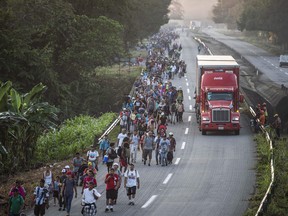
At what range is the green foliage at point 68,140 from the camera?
41.2m

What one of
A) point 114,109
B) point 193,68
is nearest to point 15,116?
point 114,109

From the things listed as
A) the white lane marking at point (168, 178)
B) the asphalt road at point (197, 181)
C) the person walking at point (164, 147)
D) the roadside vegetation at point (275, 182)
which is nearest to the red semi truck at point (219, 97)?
the asphalt road at point (197, 181)

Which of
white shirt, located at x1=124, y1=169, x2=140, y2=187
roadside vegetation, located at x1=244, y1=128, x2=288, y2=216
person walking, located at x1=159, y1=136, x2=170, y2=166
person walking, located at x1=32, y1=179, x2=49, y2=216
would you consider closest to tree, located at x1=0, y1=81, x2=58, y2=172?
person walking, located at x1=159, y1=136, x2=170, y2=166

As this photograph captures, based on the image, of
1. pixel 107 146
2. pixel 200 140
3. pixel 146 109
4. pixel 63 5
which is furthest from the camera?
pixel 63 5

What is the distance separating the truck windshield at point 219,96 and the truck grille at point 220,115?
1088 mm

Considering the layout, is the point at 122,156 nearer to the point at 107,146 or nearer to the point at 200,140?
the point at 107,146

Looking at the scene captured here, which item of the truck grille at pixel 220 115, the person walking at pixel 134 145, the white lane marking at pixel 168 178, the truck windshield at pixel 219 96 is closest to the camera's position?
the white lane marking at pixel 168 178

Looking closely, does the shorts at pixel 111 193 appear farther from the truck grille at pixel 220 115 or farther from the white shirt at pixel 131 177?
the truck grille at pixel 220 115

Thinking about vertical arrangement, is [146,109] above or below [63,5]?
below

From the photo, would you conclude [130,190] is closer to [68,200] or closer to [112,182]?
[112,182]

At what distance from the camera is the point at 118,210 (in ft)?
89.5

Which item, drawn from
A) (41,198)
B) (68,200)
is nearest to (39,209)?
(41,198)

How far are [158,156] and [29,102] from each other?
21.4 feet

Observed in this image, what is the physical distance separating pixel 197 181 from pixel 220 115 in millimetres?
12883
